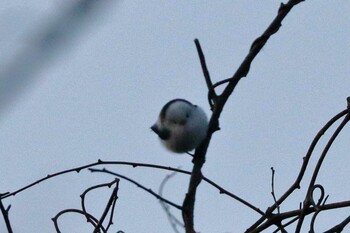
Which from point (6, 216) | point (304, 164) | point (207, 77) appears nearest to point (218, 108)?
point (207, 77)

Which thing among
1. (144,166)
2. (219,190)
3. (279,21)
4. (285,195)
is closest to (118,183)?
(144,166)

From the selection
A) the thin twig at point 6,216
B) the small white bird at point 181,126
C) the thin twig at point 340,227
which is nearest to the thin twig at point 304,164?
the thin twig at point 340,227

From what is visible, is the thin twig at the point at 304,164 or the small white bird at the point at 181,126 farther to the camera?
the thin twig at the point at 304,164

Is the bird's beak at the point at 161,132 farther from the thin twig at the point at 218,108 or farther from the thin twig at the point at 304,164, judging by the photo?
the thin twig at the point at 304,164

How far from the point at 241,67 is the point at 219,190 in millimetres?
328

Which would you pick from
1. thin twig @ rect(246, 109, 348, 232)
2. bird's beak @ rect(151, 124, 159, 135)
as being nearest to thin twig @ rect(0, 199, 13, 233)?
bird's beak @ rect(151, 124, 159, 135)

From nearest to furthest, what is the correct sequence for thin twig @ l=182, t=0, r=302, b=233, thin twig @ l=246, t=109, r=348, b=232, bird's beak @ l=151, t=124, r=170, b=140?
thin twig @ l=182, t=0, r=302, b=233, bird's beak @ l=151, t=124, r=170, b=140, thin twig @ l=246, t=109, r=348, b=232

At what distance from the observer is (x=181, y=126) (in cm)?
102

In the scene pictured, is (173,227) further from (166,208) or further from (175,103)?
(175,103)

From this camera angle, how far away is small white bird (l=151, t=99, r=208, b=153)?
0.99m

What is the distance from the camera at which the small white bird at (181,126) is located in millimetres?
990

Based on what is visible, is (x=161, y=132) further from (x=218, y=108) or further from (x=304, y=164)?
(x=304, y=164)

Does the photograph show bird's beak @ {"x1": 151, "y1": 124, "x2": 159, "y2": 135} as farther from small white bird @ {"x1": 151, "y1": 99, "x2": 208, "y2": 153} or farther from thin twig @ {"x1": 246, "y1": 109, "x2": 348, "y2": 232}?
thin twig @ {"x1": 246, "y1": 109, "x2": 348, "y2": 232}

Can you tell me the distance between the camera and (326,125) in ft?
3.74
